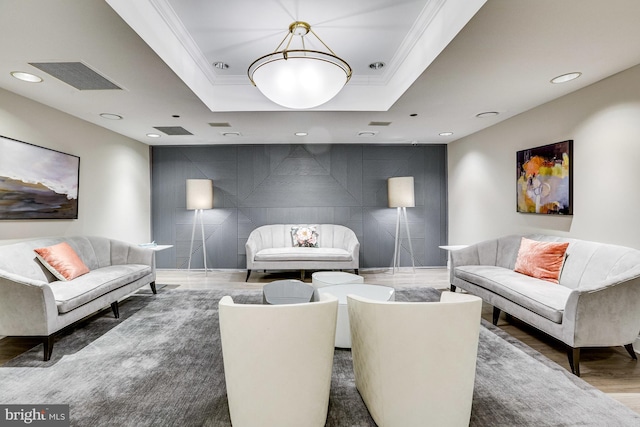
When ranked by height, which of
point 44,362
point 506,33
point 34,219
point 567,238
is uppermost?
point 506,33

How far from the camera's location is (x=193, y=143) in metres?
6.04

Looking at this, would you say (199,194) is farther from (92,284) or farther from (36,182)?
(92,284)

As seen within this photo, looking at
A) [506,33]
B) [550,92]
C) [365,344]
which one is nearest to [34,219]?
[365,344]

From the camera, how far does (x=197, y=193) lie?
5758 mm

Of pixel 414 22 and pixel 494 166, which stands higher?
pixel 414 22

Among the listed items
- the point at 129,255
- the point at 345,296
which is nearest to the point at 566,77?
the point at 345,296

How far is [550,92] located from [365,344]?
339 cm

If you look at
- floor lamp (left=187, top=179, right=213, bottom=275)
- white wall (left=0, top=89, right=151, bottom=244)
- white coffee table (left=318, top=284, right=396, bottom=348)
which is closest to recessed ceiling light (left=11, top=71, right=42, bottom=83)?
white wall (left=0, top=89, right=151, bottom=244)

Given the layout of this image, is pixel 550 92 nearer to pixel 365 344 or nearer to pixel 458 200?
pixel 458 200

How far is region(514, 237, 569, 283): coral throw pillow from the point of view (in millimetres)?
3309

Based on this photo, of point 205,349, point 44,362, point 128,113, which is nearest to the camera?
point 44,362

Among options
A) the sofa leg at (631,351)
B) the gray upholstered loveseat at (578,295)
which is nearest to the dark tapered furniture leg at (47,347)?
the gray upholstered loveseat at (578,295)

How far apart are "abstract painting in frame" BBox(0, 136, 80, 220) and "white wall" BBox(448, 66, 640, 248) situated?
18.9 ft

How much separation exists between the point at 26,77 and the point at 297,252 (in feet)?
12.6
